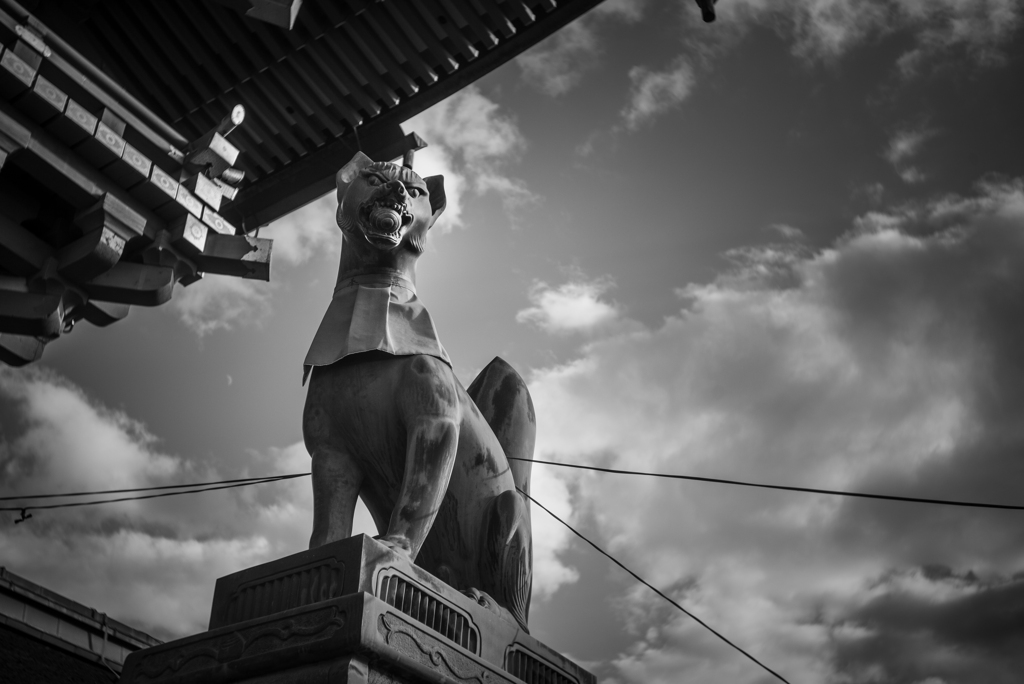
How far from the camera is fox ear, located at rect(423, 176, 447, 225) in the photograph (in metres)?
3.87

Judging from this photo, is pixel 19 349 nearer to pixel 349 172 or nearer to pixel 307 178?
pixel 307 178

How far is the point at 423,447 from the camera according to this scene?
310cm

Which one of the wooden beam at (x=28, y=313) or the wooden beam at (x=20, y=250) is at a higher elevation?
the wooden beam at (x=20, y=250)

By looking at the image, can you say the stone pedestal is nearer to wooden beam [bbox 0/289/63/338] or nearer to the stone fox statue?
the stone fox statue

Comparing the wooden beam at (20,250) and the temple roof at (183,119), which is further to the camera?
the wooden beam at (20,250)

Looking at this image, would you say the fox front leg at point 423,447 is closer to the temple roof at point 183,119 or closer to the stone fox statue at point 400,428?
the stone fox statue at point 400,428

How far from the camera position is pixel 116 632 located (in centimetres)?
544

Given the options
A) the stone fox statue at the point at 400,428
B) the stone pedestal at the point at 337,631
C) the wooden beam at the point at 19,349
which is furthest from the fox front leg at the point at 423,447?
the wooden beam at the point at 19,349

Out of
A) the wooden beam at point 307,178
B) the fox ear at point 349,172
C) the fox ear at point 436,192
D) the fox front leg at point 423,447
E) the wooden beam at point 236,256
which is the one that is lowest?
the fox front leg at point 423,447

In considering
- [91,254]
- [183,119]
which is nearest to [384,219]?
[91,254]

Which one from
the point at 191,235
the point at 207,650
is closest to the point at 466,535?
the point at 207,650

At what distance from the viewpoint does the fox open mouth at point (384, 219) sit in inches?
137

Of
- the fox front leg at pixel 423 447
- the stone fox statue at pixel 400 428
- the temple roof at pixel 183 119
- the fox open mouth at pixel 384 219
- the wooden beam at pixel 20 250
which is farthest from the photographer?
the wooden beam at pixel 20 250

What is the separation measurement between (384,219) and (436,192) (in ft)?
1.51
